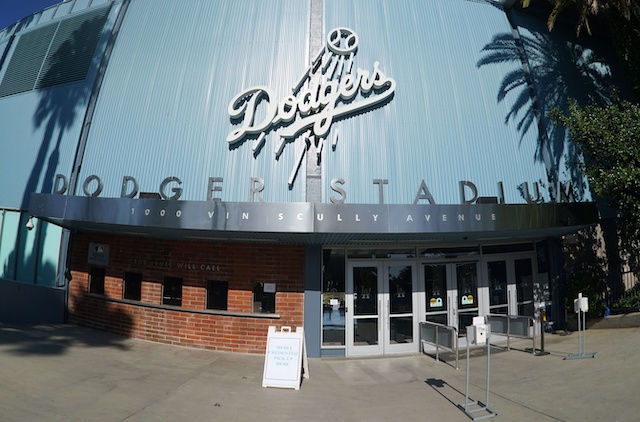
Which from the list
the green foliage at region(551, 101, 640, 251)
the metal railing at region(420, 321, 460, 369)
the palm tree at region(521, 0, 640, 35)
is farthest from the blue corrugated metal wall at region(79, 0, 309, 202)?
the green foliage at region(551, 101, 640, 251)

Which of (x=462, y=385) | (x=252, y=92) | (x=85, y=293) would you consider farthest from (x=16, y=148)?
(x=462, y=385)

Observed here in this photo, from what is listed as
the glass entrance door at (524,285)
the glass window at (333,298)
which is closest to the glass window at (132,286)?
the glass window at (333,298)

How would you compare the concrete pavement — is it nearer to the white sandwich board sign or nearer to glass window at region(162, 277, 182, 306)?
the white sandwich board sign

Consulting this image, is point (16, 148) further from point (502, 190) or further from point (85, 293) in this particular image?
point (502, 190)

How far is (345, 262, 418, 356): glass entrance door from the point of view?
35.2ft

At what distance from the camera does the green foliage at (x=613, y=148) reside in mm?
10711

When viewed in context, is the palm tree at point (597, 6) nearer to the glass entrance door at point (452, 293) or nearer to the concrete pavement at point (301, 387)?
the glass entrance door at point (452, 293)

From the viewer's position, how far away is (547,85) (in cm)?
1320

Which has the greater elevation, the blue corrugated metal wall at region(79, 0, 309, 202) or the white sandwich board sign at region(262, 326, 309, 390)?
the blue corrugated metal wall at region(79, 0, 309, 202)

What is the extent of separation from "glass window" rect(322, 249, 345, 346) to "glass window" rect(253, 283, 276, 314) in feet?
4.61

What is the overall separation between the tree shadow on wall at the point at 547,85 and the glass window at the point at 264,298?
8.85m

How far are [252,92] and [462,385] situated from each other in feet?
29.6

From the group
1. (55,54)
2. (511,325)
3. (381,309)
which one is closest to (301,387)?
(381,309)

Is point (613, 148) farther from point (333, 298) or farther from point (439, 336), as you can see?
point (333, 298)
